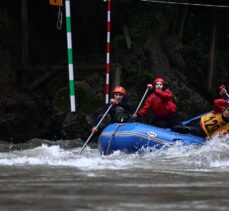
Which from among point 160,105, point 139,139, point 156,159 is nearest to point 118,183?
point 156,159

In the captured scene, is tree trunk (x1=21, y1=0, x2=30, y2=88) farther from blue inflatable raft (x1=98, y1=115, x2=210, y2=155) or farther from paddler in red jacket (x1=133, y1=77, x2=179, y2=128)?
blue inflatable raft (x1=98, y1=115, x2=210, y2=155)

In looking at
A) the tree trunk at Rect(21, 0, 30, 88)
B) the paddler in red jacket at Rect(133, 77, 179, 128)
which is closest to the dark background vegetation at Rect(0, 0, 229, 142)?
the tree trunk at Rect(21, 0, 30, 88)

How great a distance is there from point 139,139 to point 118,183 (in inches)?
126

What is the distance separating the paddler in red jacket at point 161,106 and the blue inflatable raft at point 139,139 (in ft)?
3.06

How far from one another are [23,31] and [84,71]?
5.15 ft

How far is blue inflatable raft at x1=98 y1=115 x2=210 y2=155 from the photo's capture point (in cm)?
797

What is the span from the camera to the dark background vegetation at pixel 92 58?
37.0 feet

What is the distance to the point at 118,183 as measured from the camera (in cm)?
480

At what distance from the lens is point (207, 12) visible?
14.3 meters

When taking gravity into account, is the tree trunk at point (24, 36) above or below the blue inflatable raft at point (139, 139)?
above

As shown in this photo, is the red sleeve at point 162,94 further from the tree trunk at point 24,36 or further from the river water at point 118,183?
the tree trunk at point 24,36

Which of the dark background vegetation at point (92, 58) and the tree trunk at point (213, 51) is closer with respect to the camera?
the dark background vegetation at point (92, 58)

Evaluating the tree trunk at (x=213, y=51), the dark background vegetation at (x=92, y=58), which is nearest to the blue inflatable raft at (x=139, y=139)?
the dark background vegetation at (x=92, y=58)

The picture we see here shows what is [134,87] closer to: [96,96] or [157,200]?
[96,96]
